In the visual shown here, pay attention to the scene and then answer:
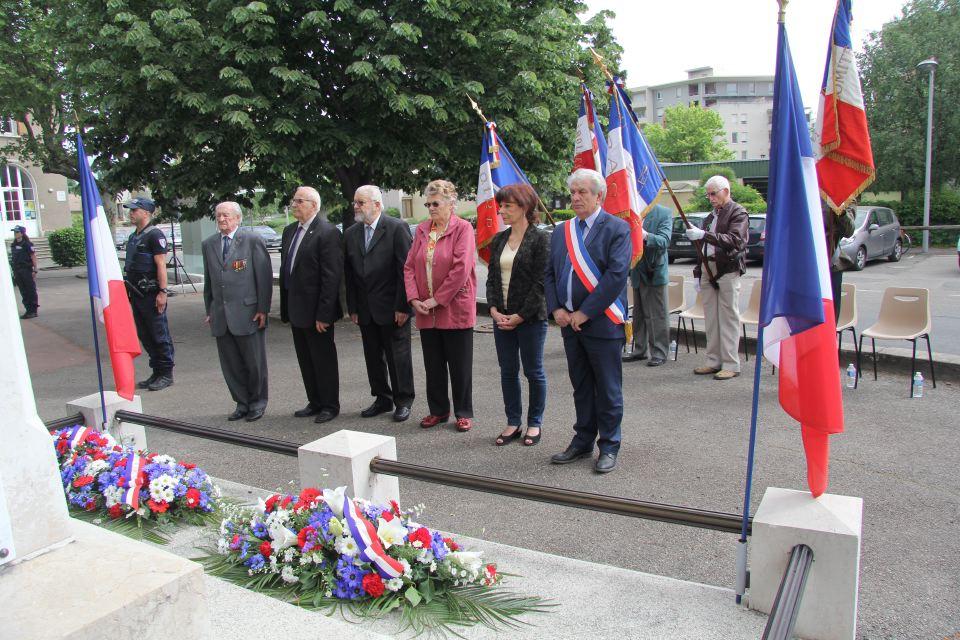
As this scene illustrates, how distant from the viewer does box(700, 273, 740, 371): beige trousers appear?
7648mm

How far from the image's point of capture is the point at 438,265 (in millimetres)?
6211

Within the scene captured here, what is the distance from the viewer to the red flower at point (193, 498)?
4.09 metres

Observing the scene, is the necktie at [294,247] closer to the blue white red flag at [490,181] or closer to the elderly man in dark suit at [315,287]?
the elderly man in dark suit at [315,287]

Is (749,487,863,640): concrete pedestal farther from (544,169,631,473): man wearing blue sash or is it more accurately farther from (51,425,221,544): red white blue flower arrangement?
(51,425,221,544): red white blue flower arrangement

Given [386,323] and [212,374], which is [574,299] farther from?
[212,374]

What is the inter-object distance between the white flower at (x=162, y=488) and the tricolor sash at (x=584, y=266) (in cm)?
287

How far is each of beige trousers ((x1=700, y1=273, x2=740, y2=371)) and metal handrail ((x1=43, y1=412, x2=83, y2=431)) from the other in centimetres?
593

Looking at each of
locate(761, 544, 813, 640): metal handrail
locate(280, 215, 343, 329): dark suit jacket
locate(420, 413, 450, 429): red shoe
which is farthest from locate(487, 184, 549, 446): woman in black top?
locate(761, 544, 813, 640): metal handrail

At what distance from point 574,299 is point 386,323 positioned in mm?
2107

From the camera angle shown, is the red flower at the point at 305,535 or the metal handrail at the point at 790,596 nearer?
the metal handrail at the point at 790,596

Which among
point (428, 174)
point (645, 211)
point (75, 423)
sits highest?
point (428, 174)

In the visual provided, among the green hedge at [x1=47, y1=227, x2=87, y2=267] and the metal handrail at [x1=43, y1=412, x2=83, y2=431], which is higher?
the green hedge at [x1=47, y1=227, x2=87, y2=267]

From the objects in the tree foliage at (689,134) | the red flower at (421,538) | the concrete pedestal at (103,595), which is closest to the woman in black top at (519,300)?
the red flower at (421,538)

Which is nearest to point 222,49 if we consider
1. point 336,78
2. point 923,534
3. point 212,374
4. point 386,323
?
point 336,78
